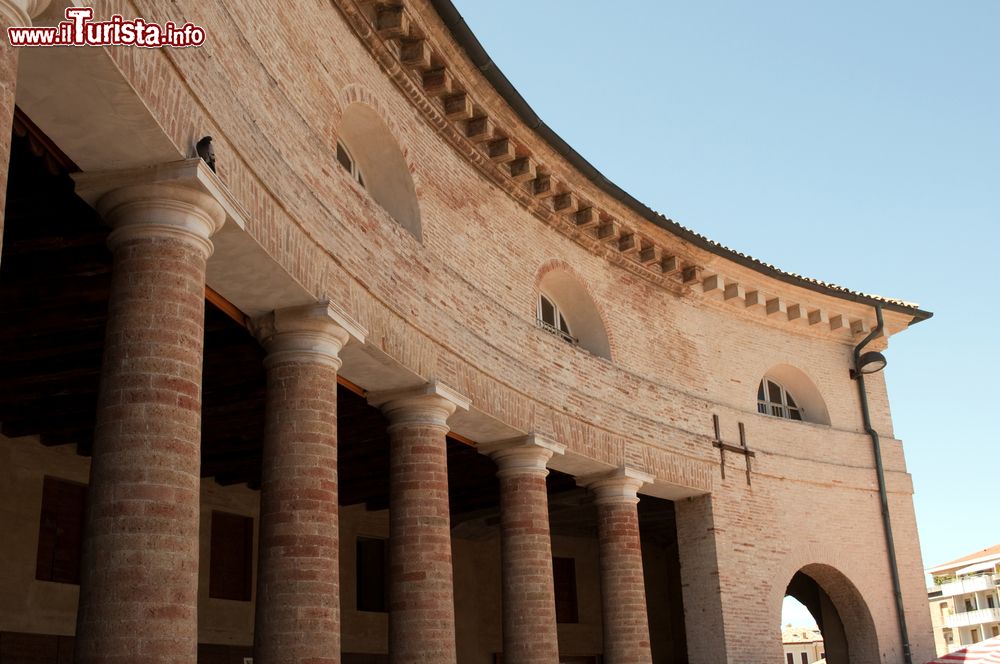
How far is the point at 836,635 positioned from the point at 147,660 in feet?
52.2

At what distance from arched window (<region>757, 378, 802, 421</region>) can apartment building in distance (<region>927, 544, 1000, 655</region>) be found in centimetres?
4939

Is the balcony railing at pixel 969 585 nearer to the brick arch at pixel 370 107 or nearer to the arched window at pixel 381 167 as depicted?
the arched window at pixel 381 167

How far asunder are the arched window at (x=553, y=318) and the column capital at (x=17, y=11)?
409 inches

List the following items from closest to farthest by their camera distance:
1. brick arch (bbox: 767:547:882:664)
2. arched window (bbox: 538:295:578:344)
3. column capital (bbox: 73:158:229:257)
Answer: column capital (bbox: 73:158:229:257) < arched window (bbox: 538:295:578:344) < brick arch (bbox: 767:547:882:664)

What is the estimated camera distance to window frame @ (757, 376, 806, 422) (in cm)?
1920

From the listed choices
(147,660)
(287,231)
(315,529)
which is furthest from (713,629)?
(147,660)

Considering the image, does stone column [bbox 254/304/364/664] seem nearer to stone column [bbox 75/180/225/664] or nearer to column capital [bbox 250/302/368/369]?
column capital [bbox 250/302/368/369]

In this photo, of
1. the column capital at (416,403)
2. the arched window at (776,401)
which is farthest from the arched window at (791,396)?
the column capital at (416,403)

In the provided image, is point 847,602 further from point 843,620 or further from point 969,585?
point 969,585

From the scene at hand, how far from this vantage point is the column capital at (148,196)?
23.6 feet

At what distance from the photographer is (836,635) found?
19359mm

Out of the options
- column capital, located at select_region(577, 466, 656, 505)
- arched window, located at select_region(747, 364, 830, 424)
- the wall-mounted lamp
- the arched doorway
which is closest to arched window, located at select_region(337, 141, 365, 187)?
column capital, located at select_region(577, 466, 656, 505)

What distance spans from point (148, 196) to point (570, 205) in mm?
8830

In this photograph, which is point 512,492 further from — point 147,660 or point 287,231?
point 147,660
